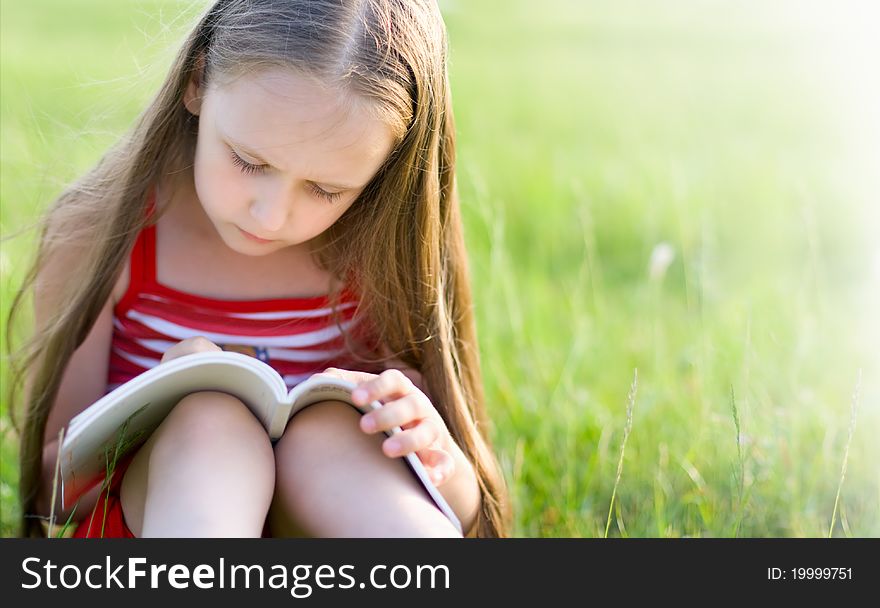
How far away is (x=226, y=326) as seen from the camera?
6.46ft

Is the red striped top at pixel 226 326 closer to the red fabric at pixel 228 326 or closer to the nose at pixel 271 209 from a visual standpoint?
the red fabric at pixel 228 326

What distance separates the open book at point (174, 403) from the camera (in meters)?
1.48

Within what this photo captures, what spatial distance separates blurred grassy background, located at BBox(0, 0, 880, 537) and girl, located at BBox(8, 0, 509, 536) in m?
0.19

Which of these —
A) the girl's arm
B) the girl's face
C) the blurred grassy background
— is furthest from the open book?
the blurred grassy background

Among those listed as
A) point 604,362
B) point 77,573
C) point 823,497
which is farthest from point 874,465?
point 77,573

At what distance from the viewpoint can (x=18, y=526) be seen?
1978 mm

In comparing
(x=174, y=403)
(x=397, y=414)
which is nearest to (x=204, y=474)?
(x=174, y=403)

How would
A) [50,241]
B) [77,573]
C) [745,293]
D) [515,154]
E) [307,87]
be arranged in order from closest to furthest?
[77,573], [307,87], [50,241], [745,293], [515,154]

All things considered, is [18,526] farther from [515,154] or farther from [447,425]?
[515,154]

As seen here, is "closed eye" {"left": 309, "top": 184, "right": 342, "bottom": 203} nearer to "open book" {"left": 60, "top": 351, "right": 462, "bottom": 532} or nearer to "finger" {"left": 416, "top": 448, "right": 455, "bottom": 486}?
"open book" {"left": 60, "top": 351, "right": 462, "bottom": 532}

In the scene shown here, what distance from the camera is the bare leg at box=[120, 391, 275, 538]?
1.42 meters

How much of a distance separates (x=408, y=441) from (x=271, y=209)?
15.8 inches

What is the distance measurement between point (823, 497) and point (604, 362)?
71 cm

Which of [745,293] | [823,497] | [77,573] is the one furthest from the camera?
[745,293]
